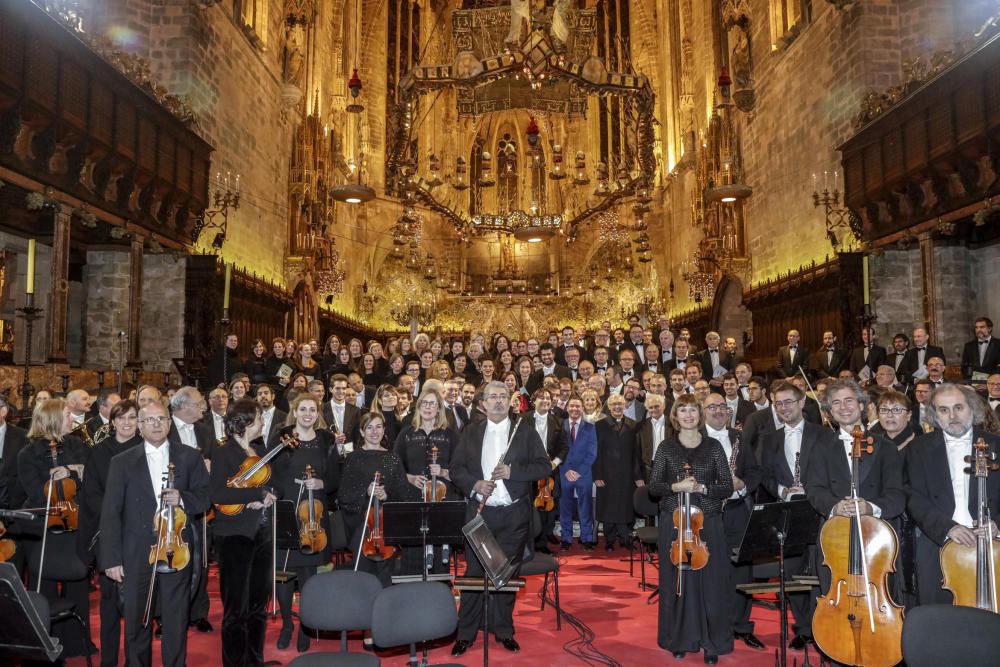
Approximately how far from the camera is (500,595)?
5730mm

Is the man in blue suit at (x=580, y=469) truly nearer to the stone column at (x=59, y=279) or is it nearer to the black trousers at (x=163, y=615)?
the black trousers at (x=163, y=615)

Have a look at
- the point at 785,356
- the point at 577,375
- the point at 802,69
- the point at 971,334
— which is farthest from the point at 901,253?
the point at 577,375

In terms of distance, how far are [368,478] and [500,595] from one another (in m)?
1.30

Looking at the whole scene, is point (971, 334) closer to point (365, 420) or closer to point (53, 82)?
point (365, 420)

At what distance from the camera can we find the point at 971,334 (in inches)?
494

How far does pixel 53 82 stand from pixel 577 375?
321 inches

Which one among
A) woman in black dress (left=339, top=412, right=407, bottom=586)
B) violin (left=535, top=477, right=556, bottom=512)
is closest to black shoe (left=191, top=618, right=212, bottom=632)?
woman in black dress (left=339, top=412, right=407, bottom=586)

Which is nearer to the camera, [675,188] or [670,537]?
[670,537]

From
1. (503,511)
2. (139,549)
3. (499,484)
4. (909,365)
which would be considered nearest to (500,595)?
(503,511)

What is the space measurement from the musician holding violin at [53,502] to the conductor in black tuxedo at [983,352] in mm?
9842

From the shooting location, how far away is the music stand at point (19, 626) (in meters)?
2.93

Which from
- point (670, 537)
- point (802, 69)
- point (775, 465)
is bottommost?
point (670, 537)

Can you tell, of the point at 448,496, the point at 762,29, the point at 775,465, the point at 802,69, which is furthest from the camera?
the point at 762,29

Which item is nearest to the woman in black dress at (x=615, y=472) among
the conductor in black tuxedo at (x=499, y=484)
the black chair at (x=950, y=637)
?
the conductor in black tuxedo at (x=499, y=484)
